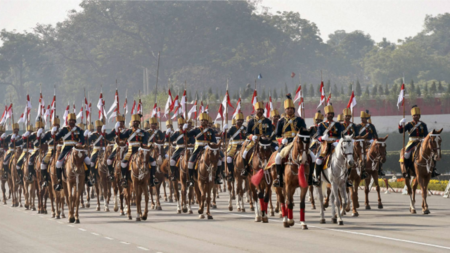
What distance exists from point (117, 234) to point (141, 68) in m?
108

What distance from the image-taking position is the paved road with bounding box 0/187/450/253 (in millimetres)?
14633

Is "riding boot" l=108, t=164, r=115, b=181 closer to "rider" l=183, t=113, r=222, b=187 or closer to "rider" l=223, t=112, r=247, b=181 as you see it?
"rider" l=183, t=113, r=222, b=187

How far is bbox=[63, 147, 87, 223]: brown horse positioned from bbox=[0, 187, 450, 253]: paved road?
1.57 ft

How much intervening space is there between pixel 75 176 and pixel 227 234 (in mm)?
5930

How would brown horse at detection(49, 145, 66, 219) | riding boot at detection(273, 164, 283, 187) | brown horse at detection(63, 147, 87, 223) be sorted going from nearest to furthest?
riding boot at detection(273, 164, 283, 187) → brown horse at detection(63, 147, 87, 223) → brown horse at detection(49, 145, 66, 219)

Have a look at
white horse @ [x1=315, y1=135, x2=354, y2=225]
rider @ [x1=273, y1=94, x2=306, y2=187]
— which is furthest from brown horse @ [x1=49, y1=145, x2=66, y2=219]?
white horse @ [x1=315, y1=135, x2=354, y2=225]

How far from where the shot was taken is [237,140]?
2492 cm

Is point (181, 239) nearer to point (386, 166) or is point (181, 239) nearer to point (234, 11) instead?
point (386, 166)

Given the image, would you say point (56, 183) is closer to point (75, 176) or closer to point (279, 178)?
point (75, 176)

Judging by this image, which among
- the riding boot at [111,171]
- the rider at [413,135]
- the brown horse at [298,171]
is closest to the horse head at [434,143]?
the rider at [413,135]

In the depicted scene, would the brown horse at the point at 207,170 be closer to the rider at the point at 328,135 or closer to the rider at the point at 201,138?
the rider at the point at 201,138

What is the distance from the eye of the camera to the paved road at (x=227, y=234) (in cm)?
1463

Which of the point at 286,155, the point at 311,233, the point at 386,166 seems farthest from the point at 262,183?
the point at 386,166

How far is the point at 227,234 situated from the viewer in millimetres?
16891
